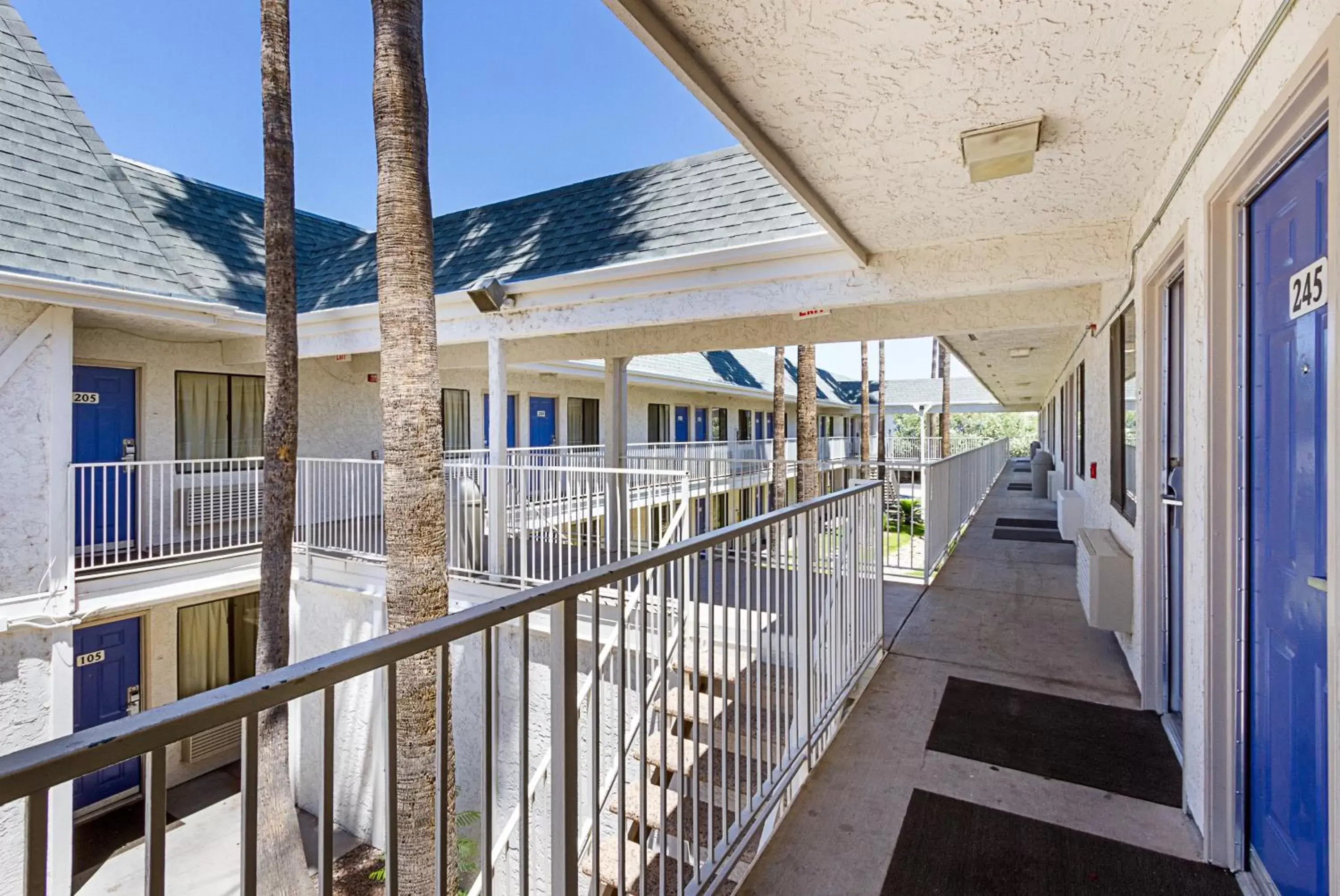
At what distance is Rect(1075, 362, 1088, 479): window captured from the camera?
25.2ft

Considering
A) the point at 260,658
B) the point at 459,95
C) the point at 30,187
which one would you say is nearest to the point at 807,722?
the point at 260,658

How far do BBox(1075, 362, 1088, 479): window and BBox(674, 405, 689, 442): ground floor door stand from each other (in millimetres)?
11241

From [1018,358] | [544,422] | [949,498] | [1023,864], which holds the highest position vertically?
[1018,358]

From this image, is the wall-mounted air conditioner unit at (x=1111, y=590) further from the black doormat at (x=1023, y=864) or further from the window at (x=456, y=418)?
the window at (x=456, y=418)

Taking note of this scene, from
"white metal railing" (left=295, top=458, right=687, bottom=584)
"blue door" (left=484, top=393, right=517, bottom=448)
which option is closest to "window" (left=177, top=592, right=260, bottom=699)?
"white metal railing" (left=295, top=458, right=687, bottom=584)

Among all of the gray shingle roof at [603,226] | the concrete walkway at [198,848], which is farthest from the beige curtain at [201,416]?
the concrete walkway at [198,848]

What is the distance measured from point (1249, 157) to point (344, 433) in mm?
11896

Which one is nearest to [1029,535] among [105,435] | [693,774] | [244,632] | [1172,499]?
[1172,499]

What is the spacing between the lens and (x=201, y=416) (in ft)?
31.4

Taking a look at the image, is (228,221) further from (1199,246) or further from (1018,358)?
(1018,358)

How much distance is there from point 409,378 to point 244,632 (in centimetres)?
734

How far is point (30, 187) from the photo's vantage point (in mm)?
7105

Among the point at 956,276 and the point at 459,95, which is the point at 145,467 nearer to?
the point at 956,276

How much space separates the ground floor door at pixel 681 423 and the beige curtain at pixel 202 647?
11.8m
